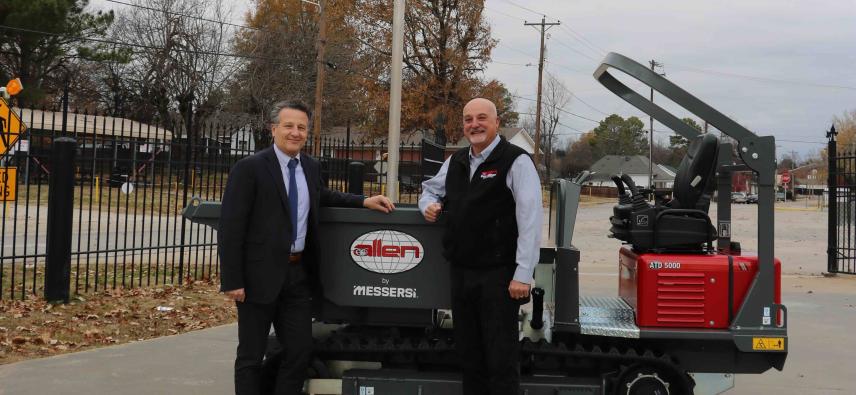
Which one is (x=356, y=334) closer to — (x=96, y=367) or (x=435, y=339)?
(x=435, y=339)

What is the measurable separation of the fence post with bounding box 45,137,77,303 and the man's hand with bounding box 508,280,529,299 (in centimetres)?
565

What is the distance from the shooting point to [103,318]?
7574 mm

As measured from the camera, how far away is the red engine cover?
4.33 metres

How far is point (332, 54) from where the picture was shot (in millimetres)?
39969

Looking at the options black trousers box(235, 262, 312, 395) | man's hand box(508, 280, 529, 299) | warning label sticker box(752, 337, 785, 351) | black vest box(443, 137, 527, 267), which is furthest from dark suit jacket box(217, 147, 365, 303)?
warning label sticker box(752, 337, 785, 351)

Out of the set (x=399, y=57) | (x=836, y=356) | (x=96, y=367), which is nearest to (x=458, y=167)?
(x=96, y=367)

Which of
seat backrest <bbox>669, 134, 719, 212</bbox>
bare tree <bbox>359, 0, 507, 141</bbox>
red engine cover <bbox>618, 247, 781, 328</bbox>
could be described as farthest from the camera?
bare tree <bbox>359, 0, 507, 141</bbox>

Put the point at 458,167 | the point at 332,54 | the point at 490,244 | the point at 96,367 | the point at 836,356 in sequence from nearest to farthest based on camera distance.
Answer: the point at 490,244, the point at 458,167, the point at 96,367, the point at 836,356, the point at 332,54

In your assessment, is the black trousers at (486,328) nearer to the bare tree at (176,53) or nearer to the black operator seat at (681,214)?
the black operator seat at (681,214)

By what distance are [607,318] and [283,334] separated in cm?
199

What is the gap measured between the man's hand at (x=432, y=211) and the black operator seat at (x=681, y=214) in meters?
1.25

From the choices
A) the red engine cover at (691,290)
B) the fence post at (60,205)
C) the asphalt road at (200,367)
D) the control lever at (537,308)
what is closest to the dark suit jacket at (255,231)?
the control lever at (537,308)

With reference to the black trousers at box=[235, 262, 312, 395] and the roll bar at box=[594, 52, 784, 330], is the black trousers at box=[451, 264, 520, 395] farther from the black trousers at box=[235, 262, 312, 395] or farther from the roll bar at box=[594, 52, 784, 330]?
the roll bar at box=[594, 52, 784, 330]

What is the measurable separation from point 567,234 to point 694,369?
114 centimetres
